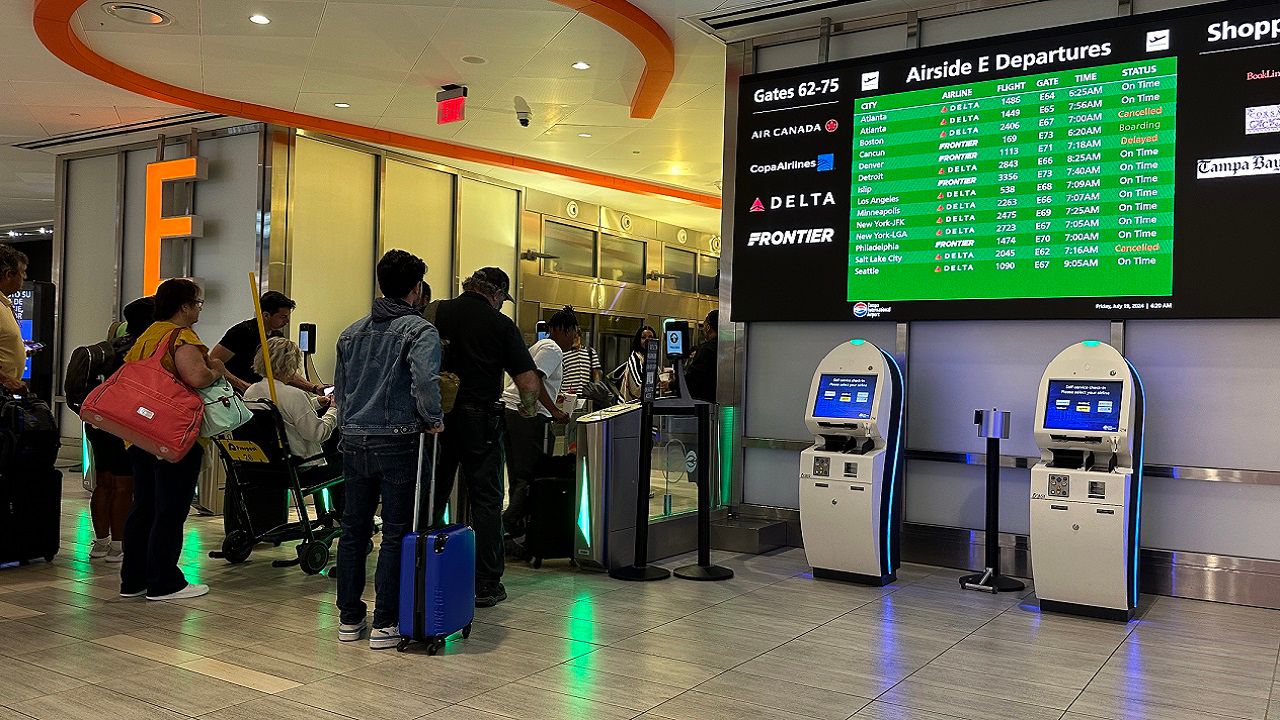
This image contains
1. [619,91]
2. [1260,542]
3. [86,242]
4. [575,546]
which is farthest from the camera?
[86,242]

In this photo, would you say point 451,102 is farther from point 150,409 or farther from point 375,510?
point 375,510

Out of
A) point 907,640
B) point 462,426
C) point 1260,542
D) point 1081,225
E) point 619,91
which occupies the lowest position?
point 907,640

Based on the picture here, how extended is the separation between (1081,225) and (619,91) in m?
3.57

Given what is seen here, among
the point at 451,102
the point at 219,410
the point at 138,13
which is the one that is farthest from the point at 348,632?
the point at 451,102

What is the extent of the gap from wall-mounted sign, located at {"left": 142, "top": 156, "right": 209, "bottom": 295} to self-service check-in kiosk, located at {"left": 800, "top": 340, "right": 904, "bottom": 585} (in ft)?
20.4

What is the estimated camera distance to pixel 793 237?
251 inches

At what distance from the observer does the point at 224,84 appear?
777 centimetres

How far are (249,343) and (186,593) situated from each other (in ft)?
6.27

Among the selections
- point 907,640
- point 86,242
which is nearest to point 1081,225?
point 907,640

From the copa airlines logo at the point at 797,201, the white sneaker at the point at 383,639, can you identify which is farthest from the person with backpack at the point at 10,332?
the copa airlines logo at the point at 797,201

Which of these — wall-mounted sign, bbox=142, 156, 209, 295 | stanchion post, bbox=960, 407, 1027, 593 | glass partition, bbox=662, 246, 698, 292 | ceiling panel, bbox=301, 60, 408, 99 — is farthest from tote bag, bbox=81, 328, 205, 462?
glass partition, bbox=662, 246, 698, 292

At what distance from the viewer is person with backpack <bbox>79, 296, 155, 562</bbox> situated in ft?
18.6

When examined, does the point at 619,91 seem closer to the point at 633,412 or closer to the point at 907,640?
the point at 633,412

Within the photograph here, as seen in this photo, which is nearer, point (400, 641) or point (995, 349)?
point (400, 641)
